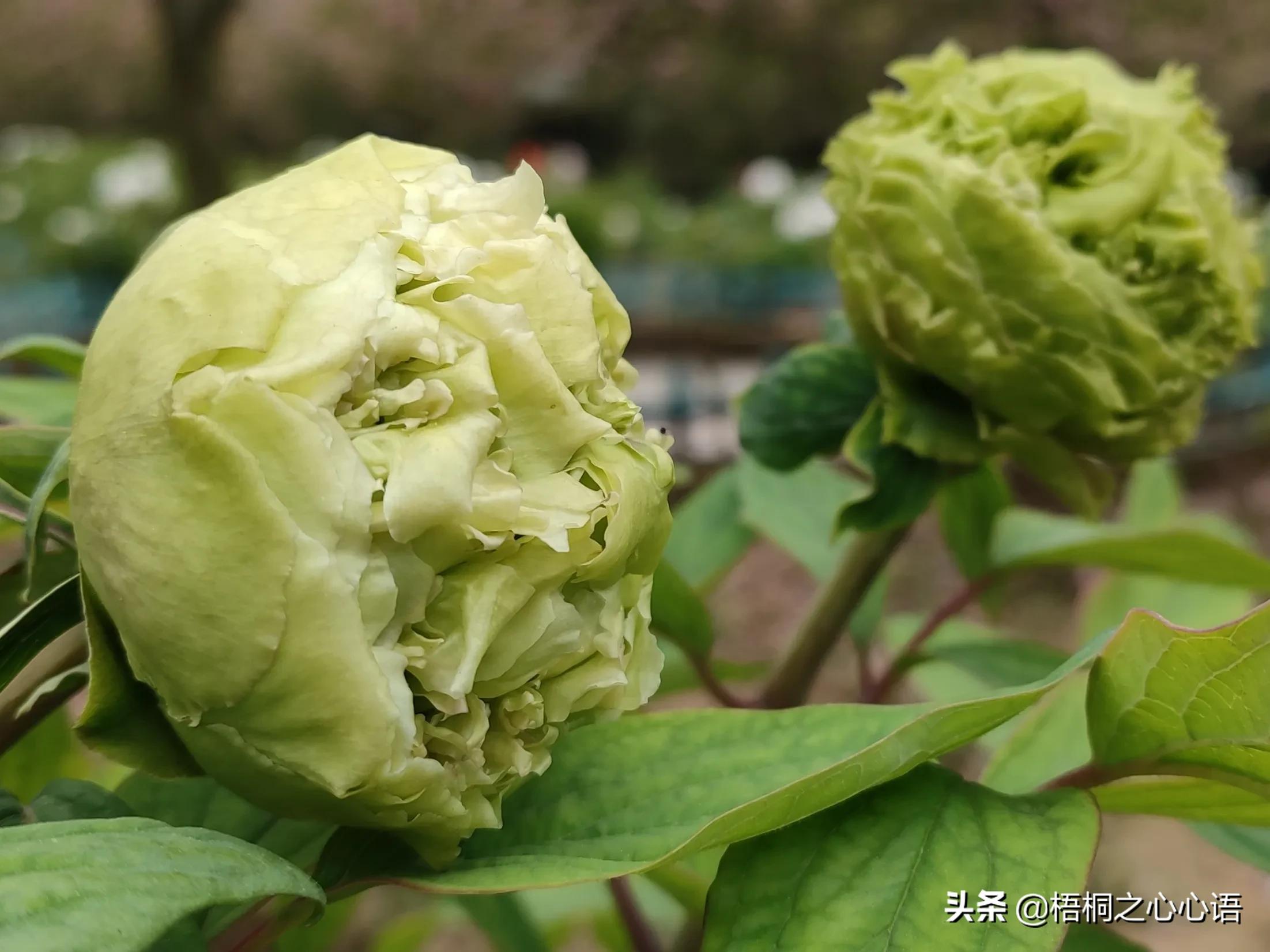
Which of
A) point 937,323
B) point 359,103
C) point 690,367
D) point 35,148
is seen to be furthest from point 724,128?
point 937,323

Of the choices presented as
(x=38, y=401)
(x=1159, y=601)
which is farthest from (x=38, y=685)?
(x=1159, y=601)

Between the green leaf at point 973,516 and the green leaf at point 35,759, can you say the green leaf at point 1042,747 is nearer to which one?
the green leaf at point 973,516

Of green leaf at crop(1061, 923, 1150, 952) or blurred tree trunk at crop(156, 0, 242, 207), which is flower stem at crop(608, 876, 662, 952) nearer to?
green leaf at crop(1061, 923, 1150, 952)

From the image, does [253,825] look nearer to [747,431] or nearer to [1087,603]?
[747,431]

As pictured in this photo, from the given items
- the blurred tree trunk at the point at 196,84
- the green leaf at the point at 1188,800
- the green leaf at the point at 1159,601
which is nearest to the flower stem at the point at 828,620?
the green leaf at the point at 1188,800

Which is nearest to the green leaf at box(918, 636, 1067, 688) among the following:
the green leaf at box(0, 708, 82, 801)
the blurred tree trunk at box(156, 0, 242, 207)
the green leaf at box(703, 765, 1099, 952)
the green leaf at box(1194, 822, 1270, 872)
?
the green leaf at box(1194, 822, 1270, 872)

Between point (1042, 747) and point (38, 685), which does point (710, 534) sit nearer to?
point (1042, 747)
